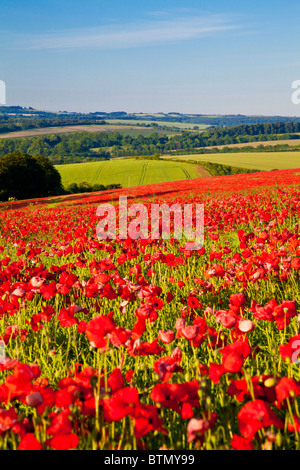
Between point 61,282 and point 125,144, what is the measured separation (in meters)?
167

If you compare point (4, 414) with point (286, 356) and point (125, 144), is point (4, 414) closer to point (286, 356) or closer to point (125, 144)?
point (286, 356)

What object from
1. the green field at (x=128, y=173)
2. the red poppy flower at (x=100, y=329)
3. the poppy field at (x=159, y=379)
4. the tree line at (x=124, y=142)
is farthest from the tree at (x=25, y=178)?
the tree line at (x=124, y=142)

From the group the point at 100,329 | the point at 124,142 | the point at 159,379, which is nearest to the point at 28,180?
the point at 100,329

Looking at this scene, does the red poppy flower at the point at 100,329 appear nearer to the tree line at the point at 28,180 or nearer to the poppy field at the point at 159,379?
the poppy field at the point at 159,379

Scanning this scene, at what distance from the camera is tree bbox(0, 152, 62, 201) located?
5541 cm

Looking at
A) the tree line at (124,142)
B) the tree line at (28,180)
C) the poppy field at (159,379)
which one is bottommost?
the poppy field at (159,379)

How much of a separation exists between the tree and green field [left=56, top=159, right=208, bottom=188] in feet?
35.7

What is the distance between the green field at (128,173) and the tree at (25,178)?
10886 millimetres

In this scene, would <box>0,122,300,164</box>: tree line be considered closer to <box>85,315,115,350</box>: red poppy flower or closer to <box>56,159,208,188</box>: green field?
<box>56,159,208,188</box>: green field

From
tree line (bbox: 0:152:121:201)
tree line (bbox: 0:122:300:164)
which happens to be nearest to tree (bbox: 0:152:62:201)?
tree line (bbox: 0:152:121:201)

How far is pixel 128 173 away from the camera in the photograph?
77062mm

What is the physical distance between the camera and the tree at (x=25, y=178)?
5541 cm

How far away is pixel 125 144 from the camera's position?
165 m
